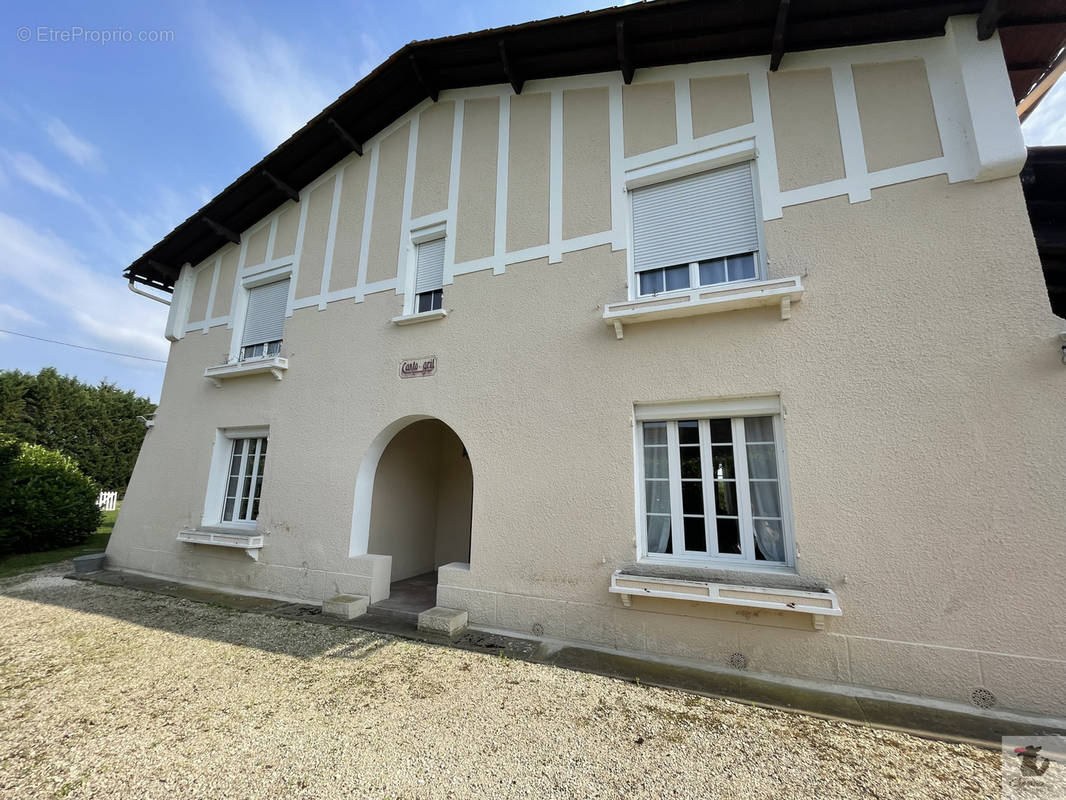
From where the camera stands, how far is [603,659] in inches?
165

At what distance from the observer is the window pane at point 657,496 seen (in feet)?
15.0

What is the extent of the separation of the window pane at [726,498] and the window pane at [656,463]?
0.51 m

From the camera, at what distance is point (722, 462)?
441 centimetres

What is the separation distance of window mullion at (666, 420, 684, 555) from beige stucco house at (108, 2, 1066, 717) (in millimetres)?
31

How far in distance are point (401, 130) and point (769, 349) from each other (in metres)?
6.76

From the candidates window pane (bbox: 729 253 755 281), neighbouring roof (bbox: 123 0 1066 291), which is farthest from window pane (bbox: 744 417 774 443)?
neighbouring roof (bbox: 123 0 1066 291)

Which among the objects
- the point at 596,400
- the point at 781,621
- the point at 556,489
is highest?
the point at 596,400

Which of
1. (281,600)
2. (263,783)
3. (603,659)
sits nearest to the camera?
(263,783)

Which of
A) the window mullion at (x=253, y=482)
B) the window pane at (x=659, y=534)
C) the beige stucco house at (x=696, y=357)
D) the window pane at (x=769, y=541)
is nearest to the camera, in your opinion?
the beige stucco house at (x=696, y=357)

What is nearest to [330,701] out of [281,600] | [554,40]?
[281,600]

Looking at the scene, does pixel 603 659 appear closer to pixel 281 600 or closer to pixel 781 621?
pixel 781 621

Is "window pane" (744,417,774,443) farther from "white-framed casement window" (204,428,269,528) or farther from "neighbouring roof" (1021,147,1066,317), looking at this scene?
"white-framed casement window" (204,428,269,528)

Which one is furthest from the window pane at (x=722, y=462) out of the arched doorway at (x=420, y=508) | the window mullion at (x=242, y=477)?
A: the window mullion at (x=242, y=477)

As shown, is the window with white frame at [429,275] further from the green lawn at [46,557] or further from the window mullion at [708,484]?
the green lawn at [46,557]
